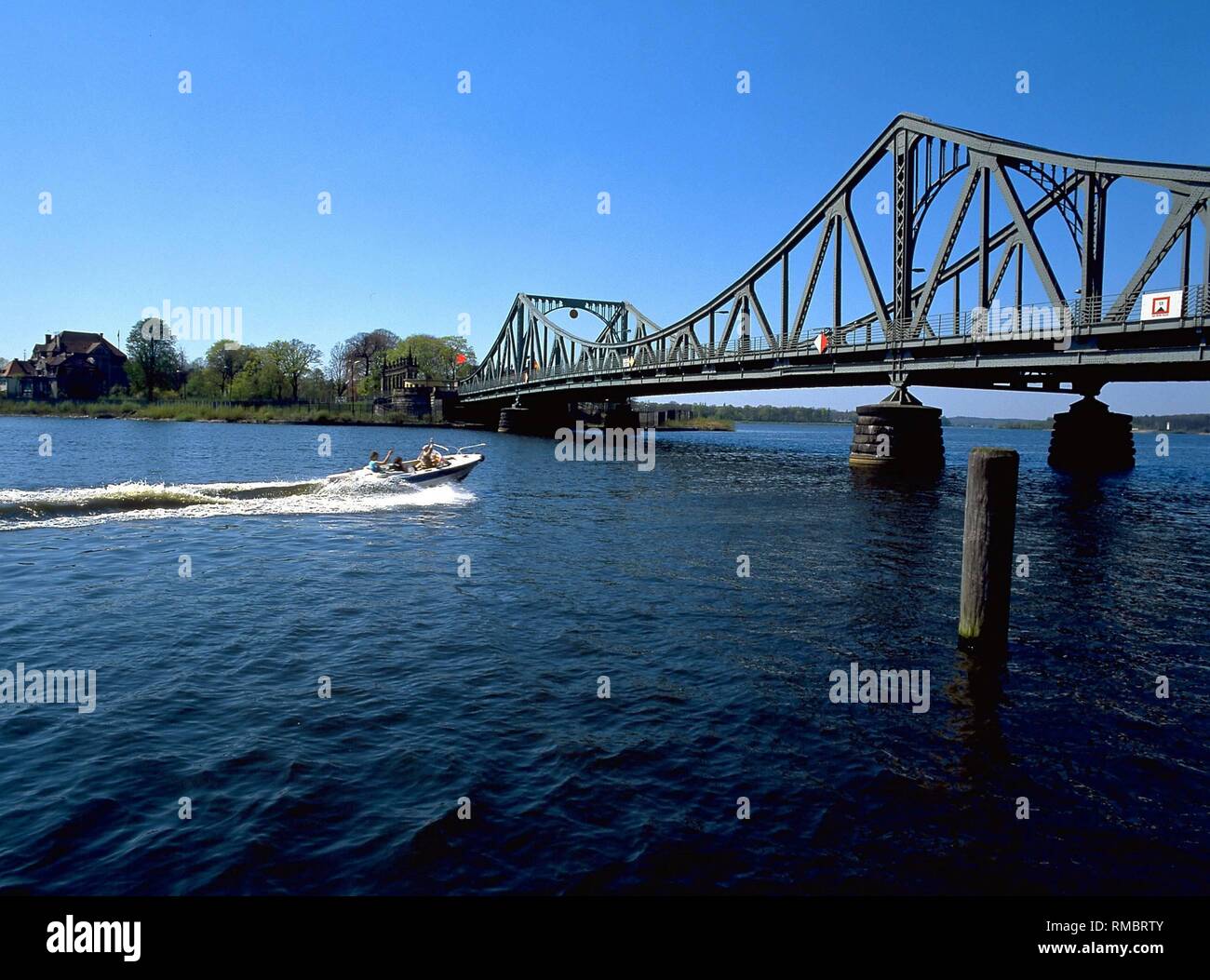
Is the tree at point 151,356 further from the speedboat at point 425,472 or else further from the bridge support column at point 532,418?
the speedboat at point 425,472

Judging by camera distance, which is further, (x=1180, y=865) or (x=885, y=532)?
(x=885, y=532)

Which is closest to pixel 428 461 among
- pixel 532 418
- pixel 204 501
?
pixel 204 501

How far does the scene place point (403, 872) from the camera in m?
7.00

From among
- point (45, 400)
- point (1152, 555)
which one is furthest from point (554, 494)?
point (45, 400)

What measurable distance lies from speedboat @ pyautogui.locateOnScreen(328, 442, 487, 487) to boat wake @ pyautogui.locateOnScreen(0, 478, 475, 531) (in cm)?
32

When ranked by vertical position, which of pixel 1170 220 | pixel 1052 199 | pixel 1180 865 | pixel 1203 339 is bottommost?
pixel 1180 865

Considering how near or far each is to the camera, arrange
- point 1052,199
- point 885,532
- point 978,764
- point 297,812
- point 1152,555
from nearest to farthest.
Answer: point 297,812
point 978,764
point 1152,555
point 885,532
point 1052,199

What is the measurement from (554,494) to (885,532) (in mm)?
17792

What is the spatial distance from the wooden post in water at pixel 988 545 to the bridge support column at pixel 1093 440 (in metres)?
52.7

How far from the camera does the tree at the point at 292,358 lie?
15650 centimetres

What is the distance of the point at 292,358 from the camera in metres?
157

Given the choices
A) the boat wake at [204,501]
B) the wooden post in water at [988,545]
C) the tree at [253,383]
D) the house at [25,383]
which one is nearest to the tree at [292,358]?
the tree at [253,383]
